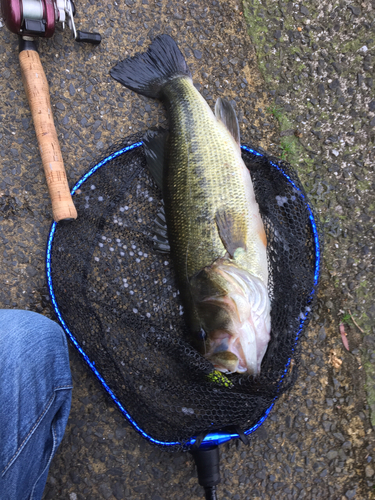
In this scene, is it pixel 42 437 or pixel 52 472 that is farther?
pixel 52 472

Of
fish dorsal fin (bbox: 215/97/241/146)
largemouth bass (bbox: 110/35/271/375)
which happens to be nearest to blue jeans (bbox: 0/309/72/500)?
largemouth bass (bbox: 110/35/271/375)

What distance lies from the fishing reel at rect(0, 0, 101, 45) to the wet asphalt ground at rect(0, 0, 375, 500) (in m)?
0.30

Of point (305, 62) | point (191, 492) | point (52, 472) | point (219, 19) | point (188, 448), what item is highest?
point (219, 19)

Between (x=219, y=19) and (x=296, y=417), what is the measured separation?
9.17 feet

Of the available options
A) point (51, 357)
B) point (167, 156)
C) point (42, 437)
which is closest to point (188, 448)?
point (42, 437)

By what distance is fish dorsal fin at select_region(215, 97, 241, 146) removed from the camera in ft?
7.55

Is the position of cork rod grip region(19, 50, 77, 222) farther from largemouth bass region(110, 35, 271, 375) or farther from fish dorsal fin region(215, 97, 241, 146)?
fish dorsal fin region(215, 97, 241, 146)

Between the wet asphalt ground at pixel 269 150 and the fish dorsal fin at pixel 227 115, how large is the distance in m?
0.31

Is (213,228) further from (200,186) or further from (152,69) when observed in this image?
(152,69)

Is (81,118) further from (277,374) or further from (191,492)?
(191,492)

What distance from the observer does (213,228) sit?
2.08 meters

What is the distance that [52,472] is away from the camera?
2334mm

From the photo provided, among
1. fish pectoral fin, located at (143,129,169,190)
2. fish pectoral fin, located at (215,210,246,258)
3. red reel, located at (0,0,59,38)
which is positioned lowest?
fish pectoral fin, located at (215,210,246,258)

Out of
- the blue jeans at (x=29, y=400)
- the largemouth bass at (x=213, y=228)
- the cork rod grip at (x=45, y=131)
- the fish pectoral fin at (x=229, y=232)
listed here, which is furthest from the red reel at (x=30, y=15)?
the blue jeans at (x=29, y=400)
